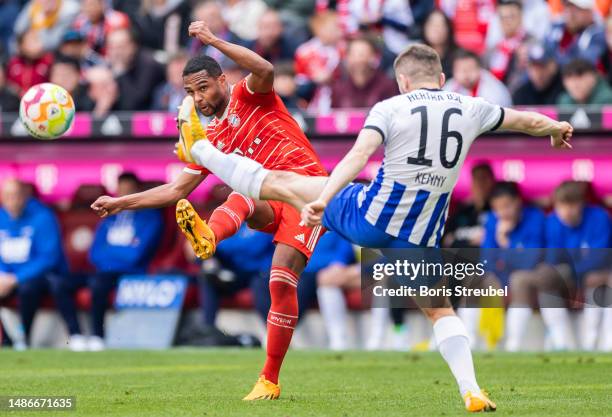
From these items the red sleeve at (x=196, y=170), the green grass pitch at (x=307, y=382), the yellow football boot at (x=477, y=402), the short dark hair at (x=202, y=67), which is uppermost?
the short dark hair at (x=202, y=67)

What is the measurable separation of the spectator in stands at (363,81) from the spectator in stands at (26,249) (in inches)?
152

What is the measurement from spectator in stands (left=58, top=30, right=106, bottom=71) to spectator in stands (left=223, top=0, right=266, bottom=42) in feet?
6.26

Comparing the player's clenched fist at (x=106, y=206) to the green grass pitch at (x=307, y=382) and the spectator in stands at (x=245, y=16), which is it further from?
the spectator in stands at (x=245, y=16)

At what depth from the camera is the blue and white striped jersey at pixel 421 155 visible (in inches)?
300

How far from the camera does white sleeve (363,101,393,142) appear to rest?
750 cm

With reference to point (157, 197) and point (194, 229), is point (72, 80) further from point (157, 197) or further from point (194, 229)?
point (194, 229)

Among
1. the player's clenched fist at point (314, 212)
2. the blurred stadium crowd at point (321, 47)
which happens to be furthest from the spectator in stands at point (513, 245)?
the player's clenched fist at point (314, 212)

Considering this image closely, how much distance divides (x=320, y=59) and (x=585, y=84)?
368 centimetres

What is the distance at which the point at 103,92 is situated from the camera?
16.5 m

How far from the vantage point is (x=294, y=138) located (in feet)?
29.9

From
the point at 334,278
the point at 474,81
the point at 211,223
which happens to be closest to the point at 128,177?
the point at 334,278

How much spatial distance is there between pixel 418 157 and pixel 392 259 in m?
0.74

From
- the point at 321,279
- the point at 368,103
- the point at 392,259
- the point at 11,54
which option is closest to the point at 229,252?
the point at 321,279

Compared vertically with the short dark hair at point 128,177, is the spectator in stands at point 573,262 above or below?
below
